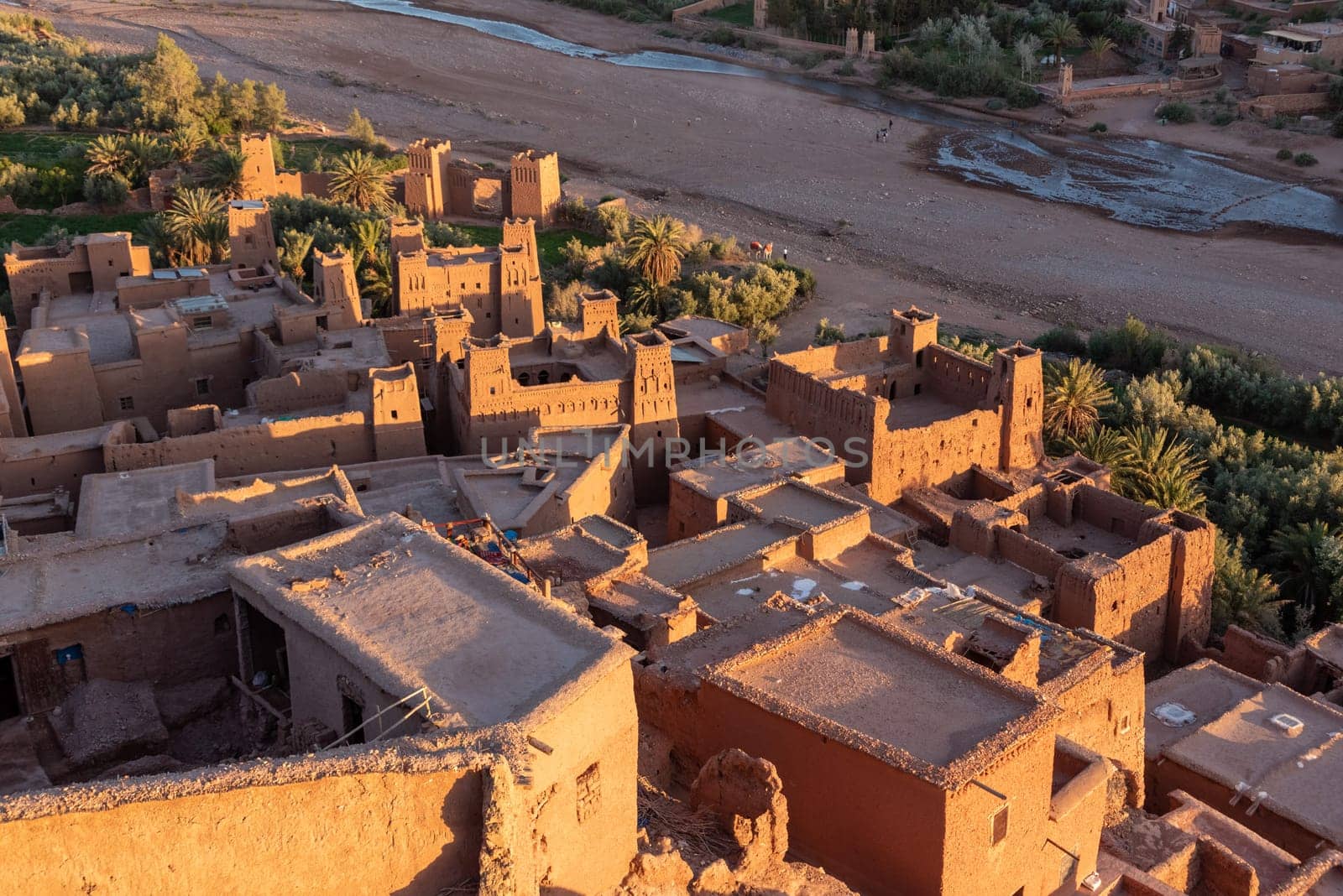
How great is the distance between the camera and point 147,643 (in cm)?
1290

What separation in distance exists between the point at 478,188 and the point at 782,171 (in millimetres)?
14999

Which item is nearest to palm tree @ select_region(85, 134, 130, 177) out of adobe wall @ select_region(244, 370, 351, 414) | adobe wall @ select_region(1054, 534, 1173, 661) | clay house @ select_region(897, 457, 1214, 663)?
adobe wall @ select_region(244, 370, 351, 414)

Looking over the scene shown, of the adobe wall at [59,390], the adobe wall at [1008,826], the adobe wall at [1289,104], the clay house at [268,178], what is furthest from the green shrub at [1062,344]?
the adobe wall at [1289,104]

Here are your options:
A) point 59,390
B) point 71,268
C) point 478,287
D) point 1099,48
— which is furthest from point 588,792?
point 1099,48

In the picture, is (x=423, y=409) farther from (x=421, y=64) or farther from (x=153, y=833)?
(x=421, y=64)

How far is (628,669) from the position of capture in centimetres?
1081

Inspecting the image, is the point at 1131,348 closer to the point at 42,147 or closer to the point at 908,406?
the point at 908,406

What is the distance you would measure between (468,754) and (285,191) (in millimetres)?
40596

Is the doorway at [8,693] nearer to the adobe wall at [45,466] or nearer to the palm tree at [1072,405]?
the adobe wall at [45,466]

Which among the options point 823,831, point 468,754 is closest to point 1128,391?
point 823,831

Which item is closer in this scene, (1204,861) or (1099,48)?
(1204,861)

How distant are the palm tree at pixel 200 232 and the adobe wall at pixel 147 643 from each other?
89.9 feet

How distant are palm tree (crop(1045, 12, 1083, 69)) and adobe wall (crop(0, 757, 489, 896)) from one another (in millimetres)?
70763

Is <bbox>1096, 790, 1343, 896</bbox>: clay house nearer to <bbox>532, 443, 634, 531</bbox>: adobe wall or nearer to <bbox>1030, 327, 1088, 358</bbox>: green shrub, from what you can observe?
<bbox>532, 443, 634, 531</bbox>: adobe wall
